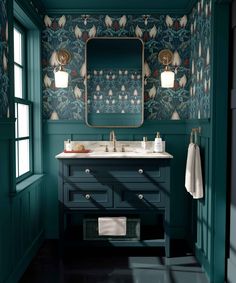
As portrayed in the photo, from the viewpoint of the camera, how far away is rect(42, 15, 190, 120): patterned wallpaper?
4.01 meters

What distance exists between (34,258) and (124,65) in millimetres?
2236

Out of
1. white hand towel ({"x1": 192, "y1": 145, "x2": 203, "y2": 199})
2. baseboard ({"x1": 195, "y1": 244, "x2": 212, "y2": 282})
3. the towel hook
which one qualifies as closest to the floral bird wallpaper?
the towel hook

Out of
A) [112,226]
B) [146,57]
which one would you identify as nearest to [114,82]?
[146,57]

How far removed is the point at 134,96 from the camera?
401 cm

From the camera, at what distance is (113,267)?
3.30 m

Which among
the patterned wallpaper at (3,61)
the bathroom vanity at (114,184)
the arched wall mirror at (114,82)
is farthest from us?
the arched wall mirror at (114,82)

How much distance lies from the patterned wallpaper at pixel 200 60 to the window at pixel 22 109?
1.75 metres

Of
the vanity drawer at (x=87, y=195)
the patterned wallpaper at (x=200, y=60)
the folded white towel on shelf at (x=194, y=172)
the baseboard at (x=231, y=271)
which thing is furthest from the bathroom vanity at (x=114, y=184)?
the baseboard at (x=231, y=271)

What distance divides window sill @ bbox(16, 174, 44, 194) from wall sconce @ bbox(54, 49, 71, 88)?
1.00 meters

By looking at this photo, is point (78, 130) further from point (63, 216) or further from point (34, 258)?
point (34, 258)

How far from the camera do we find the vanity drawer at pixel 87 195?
344 centimetres

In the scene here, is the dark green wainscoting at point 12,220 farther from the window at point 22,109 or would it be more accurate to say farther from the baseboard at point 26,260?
the window at point 22,109

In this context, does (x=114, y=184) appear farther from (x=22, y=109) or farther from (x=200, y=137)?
(x=22, y=109)

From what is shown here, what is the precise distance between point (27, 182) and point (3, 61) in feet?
4.06
